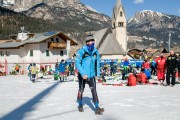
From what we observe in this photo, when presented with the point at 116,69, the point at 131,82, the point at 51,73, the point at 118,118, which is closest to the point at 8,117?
the point at 118,118

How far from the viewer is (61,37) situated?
2063 inches

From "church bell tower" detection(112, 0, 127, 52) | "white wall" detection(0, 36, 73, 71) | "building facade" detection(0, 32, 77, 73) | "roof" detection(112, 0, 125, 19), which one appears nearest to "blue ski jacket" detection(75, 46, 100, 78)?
"building facade" detection(0, 32, 77, 73)

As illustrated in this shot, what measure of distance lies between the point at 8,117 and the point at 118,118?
8.56 feet

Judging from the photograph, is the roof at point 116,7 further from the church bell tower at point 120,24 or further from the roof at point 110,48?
the roof at point 110,48

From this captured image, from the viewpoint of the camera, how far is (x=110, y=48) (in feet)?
244

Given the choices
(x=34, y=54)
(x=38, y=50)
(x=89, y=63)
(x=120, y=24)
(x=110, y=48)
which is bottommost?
(x=89, y=63)

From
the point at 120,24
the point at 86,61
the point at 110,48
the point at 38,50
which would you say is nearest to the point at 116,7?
the point at 120,24

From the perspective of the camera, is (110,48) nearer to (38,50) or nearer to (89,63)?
(38,50)

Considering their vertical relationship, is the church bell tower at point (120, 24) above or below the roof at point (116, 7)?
below

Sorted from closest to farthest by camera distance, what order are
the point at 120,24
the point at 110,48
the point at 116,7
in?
the point at 110,48 < the point at 120,24 < the point at 116,7

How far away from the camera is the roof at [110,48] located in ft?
241

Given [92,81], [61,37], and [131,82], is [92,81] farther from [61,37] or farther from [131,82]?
[61,37]

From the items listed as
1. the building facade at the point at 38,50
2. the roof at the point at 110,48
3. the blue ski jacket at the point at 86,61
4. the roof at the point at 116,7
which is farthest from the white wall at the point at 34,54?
the roof at the point at 116,7

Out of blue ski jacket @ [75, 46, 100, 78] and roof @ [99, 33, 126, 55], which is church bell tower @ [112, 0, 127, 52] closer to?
roof @ [99, 33, 126, 55]
